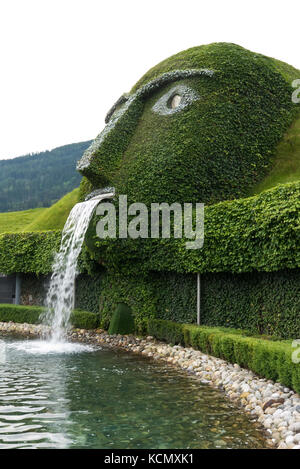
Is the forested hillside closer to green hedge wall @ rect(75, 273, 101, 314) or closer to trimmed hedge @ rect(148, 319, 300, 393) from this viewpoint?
green hedge wall @ rect(75, 273, 101, 314)

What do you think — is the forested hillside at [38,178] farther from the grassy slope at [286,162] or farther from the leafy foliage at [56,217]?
the grassy slope at [286,162]

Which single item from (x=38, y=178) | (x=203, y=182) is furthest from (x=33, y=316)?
(x=38, y=178)

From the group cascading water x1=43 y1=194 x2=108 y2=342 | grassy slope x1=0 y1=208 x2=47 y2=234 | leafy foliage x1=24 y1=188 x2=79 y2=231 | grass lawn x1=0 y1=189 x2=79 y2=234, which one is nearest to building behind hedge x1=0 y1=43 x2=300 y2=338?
cascading water x1=43 y1=194 x2=108 y2=342

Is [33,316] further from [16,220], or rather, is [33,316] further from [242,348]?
[16,220]

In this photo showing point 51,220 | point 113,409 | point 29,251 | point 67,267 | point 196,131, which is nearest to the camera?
point 113,409

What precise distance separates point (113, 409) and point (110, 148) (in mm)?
13409

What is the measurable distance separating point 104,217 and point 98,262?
2.18 m

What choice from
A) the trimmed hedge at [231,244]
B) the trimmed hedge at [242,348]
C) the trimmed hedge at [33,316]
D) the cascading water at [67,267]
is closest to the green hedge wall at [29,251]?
the cascading water at [67,267]

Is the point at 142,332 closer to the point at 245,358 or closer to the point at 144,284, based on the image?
the point at 144,284

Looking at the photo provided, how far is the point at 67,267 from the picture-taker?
67.8 ft

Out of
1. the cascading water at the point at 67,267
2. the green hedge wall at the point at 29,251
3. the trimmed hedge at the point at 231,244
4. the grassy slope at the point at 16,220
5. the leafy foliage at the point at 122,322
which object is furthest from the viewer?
the grassy slope at the point at 16,220

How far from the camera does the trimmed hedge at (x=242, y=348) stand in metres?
8.62

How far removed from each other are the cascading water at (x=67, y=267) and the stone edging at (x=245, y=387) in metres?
4.18

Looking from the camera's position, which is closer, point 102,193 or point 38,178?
point 102,193
